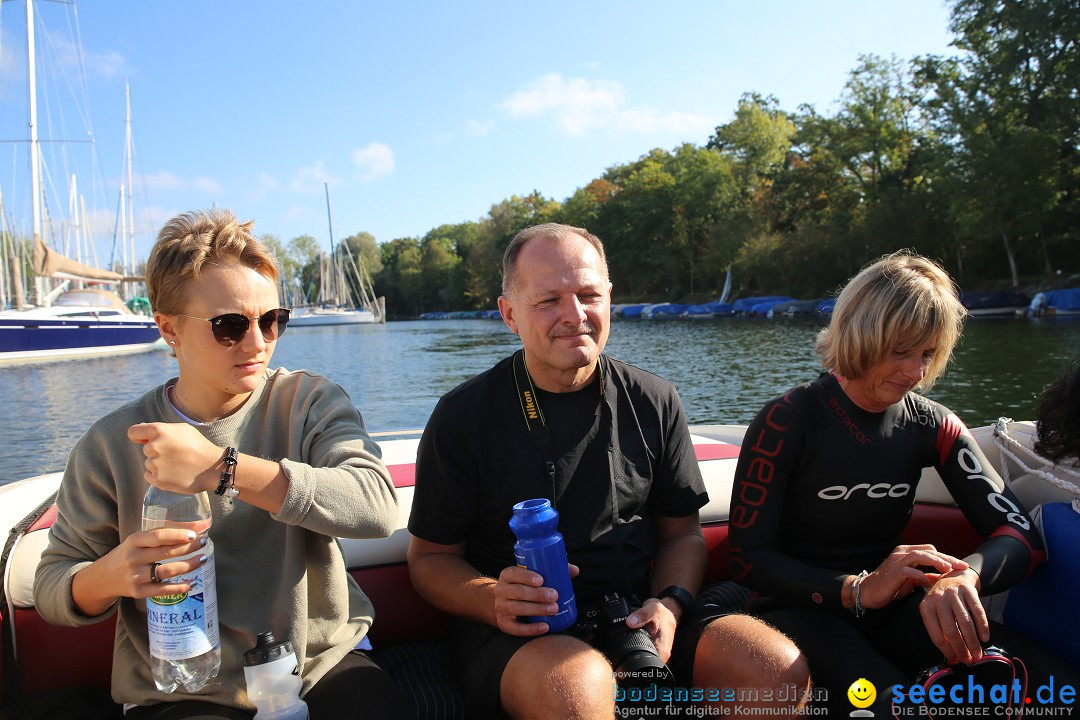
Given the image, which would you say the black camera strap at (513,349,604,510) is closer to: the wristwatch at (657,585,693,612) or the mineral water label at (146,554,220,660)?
the wristwatch at (657,585,693,612)

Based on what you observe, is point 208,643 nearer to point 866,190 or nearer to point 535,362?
point 535,362

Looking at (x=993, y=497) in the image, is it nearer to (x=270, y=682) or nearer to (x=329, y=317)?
(x=270, y=682)

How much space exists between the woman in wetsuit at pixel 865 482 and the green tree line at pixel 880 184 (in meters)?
13.0

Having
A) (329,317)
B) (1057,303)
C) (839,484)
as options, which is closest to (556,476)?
(839,484)

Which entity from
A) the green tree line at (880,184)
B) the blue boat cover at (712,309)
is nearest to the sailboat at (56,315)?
the green tree line at (880,184)

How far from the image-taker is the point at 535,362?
210cm

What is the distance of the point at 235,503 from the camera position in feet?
5.74

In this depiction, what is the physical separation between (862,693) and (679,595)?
1.54 feet

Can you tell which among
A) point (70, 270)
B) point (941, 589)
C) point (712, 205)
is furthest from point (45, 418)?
point (712, 205)

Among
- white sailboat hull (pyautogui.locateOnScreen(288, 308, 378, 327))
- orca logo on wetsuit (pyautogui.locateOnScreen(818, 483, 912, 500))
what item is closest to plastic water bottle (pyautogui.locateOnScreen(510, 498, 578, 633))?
orca logo on wetsuit (pyautogui.locateOnScreen(818, 483, 912, 500))

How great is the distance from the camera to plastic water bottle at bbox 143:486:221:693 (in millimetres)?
1505

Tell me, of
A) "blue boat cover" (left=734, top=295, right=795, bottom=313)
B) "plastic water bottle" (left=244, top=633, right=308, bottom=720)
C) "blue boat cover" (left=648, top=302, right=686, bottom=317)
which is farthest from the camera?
"blue boat cover" (left=648, top=302, right=686, bottom=317)

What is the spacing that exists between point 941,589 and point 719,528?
3.12 ft

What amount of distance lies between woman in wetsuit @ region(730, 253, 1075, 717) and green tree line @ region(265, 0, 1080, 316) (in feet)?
42.6
